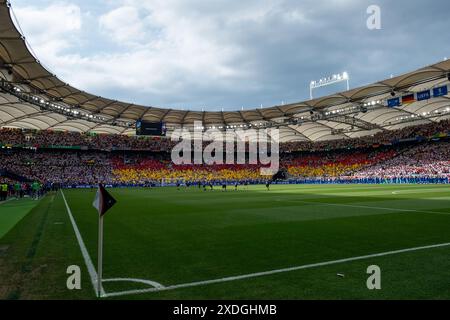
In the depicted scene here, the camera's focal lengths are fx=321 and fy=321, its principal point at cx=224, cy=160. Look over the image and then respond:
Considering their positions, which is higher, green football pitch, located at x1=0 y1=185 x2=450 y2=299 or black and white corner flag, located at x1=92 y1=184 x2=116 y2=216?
black and white corner flag, located at x1=92 y1=184 x2=116 y2=216

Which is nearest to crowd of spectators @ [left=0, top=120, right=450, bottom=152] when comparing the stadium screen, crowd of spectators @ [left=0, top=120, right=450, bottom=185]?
crowd of spectators @ [left=0, top=120, right=450, bottom=185]

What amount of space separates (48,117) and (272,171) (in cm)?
5120

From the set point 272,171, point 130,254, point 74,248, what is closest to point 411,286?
point 130,254

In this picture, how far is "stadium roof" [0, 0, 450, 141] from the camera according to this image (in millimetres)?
37625

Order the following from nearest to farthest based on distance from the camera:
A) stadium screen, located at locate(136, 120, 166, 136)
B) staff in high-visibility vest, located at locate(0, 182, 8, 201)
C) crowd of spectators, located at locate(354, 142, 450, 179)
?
staff in high-visibility vest, located at locate(0, 182, 8, 201) → stadium screen, located at locate(136, 120, 166, 136) → crowd of spectators, located at locate(354, 142, 450, 179)

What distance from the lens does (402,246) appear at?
8.24 m

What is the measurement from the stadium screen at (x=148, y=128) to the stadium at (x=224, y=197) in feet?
0.86

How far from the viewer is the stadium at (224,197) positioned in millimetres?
5895

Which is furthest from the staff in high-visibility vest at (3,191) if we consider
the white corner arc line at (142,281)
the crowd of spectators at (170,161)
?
the crowd of spectators at (170,161)

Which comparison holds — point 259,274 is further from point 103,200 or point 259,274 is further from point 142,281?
point 103,200

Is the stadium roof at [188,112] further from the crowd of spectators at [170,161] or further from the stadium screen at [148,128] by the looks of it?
the stadium screen at [148,128]

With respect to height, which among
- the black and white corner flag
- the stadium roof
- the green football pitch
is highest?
the stadium roof

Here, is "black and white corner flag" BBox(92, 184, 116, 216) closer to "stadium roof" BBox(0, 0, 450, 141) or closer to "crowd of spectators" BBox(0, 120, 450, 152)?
"stadium roof" BBox(0, 0, 450, 141)

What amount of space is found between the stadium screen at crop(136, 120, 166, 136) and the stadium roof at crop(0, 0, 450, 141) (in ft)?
34.7
